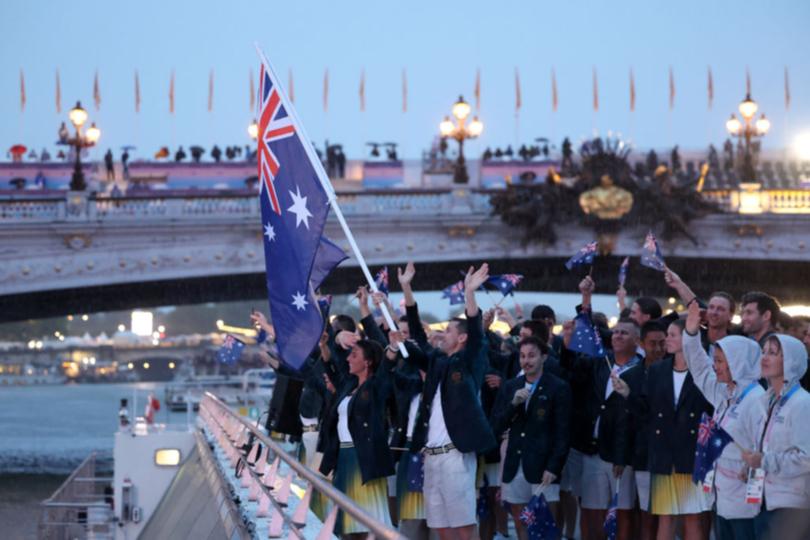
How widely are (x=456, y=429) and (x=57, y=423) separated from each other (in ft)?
227

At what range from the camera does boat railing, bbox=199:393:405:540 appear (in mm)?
6464

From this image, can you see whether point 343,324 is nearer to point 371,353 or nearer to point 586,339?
point 586,339

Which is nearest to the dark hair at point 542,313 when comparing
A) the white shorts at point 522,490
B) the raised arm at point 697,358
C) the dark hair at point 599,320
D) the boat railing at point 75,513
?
the dark hair at point 599,320

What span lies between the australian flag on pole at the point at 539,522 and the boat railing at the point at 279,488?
53.1 inches

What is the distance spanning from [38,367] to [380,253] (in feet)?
374

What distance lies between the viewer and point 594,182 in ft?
124

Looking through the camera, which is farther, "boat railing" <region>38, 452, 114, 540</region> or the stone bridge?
the stone bridge

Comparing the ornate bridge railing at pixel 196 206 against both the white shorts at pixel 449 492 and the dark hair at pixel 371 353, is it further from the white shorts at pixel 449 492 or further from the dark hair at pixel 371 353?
the white shorts at pixel 449 492

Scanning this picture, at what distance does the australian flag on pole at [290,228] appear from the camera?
34.8ft

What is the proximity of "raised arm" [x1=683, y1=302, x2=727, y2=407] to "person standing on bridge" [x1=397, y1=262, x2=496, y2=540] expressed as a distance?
147cm

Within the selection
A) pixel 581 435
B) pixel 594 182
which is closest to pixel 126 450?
pixel 594 182

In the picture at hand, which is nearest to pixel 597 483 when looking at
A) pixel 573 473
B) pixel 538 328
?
pixel 573 473

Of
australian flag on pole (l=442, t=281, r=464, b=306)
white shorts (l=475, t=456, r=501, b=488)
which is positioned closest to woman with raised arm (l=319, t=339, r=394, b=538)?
white shorts (l=475, t=456, r=501, b=488)

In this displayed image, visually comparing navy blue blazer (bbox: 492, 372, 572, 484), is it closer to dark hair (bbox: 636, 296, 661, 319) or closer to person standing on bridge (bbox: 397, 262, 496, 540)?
dark hair (bbox: 636, 296, 661, 319)
